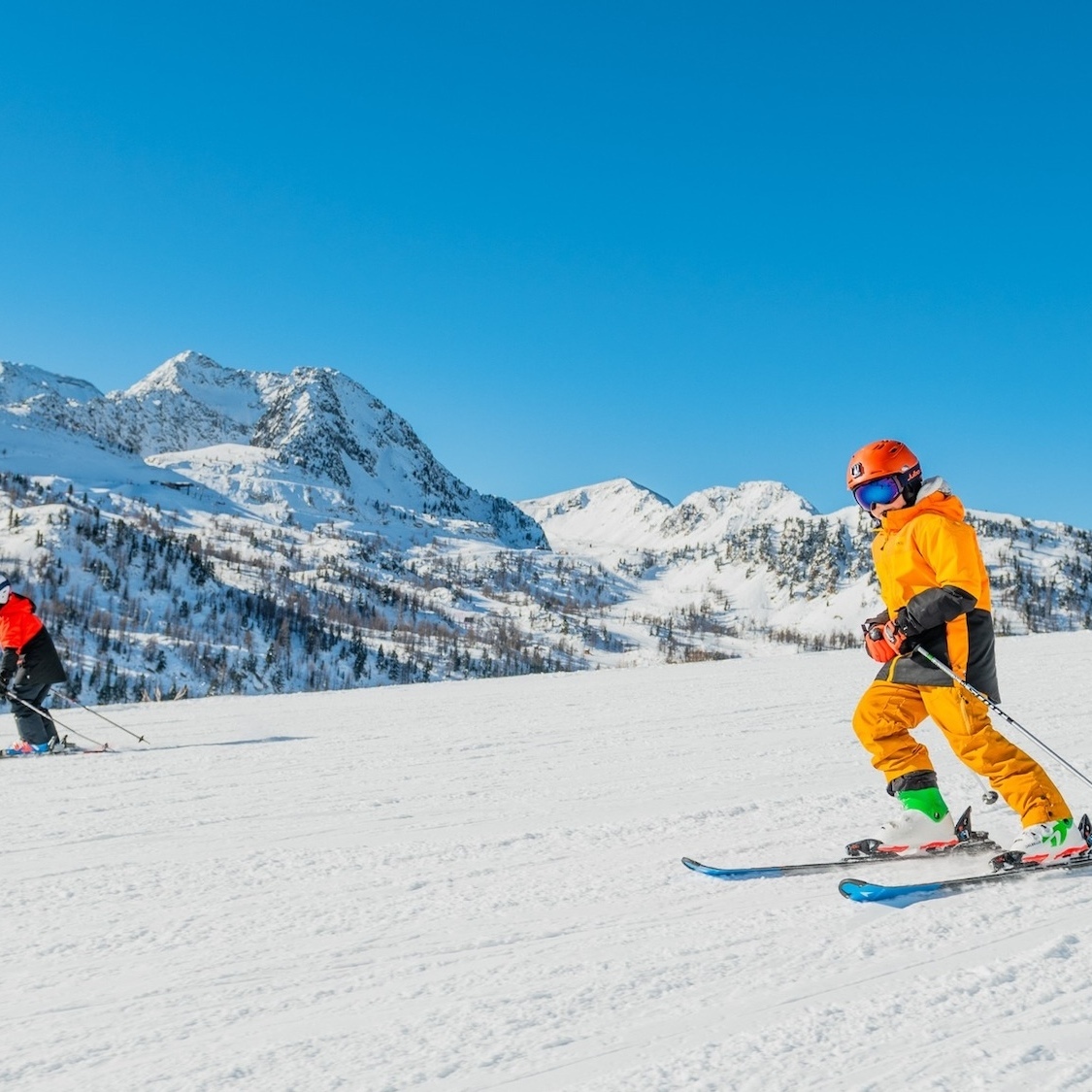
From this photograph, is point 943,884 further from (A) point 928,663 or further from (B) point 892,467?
(B) point 892,467

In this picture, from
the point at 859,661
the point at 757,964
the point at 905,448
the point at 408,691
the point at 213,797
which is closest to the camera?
the point at 757,964

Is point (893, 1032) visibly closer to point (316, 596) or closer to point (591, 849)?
point (591, 849)

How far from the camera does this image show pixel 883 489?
4.27 meters

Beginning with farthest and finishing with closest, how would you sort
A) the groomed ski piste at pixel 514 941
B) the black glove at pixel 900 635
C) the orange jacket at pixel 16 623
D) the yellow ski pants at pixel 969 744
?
the orange jacket at pixel 16 623 < the black glove at pixel 900 635 < the yellow ski pants at pixel 969 744 < the groomed ski piste at pixel 514 941

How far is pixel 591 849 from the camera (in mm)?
4543

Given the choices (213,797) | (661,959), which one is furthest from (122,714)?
(661,959)

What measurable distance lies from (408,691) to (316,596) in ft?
631

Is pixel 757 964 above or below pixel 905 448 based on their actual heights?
below

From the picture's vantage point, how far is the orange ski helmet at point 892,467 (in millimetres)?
4262

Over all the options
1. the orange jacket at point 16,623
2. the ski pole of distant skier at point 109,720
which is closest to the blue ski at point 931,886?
the ski pole of distant skier at point 109,720

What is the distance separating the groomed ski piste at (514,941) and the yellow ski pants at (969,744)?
37 cm

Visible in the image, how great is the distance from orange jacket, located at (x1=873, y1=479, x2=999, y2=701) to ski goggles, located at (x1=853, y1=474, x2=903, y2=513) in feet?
0.28

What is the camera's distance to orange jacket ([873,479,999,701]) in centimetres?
394

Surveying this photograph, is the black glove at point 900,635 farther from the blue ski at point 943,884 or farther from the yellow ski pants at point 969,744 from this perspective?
the blue ski at point 943,884
